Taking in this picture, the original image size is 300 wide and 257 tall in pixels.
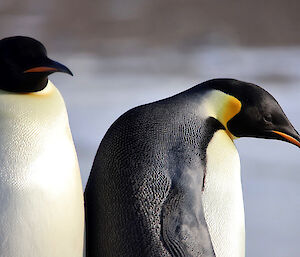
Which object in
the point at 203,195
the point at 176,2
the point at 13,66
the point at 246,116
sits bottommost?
the point at 203,195

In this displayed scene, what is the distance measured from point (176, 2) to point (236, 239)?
11275 mm

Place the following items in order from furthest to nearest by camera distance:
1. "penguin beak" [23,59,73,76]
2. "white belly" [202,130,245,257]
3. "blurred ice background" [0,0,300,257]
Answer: "blurred ice background" [0,0,300,257] < "white belly" [202,130,245,257] < "penguin beak" [23,59,73,76]

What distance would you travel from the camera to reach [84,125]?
5.11m

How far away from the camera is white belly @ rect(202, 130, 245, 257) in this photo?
139cm

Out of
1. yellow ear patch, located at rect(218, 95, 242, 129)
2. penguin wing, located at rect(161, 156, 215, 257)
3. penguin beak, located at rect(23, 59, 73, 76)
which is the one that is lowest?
penguin wing, located at rect(161, 156, 215, 257)

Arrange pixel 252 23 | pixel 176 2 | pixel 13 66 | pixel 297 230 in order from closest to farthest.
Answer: pixel 13 66, pixel 297 230, pixel 252 23, pixel 176 2

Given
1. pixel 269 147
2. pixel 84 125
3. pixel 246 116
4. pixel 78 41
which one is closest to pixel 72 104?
pixel 84 125

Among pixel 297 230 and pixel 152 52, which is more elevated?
pixel 152 52

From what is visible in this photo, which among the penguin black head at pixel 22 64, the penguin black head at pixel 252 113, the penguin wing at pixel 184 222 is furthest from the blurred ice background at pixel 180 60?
the penguin black head at pixel 22 64

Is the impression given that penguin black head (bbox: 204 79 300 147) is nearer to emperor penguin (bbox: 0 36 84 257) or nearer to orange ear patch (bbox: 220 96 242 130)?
orange ear patch (bbox: 220 96 242 130)

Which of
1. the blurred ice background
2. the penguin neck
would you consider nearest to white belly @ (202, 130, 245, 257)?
the penguin neck

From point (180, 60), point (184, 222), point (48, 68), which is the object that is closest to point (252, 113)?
point (184, 222)

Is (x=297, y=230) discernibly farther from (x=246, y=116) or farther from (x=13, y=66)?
(x=13, y=66)

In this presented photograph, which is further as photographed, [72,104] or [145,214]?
[72,104]
